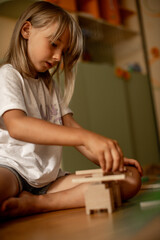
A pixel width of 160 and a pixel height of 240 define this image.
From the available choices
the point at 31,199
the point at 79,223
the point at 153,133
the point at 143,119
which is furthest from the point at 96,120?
the point at 79,223

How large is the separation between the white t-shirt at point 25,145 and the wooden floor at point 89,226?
0.46 feet

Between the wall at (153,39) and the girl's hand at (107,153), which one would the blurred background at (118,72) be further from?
the girl's hand at (107,153)

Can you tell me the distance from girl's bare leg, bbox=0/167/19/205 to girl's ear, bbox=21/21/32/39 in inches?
16.9

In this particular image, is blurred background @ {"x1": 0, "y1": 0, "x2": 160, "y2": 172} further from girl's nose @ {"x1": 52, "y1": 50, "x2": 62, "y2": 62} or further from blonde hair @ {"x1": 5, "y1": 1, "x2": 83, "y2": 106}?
girl's nose @ {"x1": 52, "y1": 50, "x2": 62, "y2": 62}

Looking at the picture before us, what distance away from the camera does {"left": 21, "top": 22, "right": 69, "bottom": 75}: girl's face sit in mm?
931

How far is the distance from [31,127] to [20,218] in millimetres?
260

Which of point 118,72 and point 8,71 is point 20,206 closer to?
point 8,71

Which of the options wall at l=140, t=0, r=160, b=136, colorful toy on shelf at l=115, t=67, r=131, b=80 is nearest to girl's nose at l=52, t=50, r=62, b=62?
colorful toy on shelf at l=115, t=67, r=131, b=80

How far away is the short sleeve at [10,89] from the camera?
0.78 meters

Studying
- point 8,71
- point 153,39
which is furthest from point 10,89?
point 153,39

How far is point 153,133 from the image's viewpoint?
2.47m

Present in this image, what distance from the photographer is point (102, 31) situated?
2.38 m

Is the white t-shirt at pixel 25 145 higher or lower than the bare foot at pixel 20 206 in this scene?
higher

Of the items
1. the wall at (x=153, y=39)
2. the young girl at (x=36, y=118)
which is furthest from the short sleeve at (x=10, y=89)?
the wall at (x=153, y=39)
